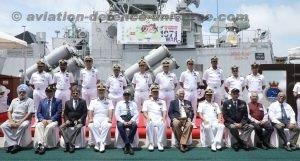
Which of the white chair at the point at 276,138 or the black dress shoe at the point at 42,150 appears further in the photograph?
the white chair at the point at 276,138

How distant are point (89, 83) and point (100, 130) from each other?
156 cm

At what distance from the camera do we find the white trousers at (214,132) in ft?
26.2

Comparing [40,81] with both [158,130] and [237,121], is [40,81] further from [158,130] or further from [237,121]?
[237,121]

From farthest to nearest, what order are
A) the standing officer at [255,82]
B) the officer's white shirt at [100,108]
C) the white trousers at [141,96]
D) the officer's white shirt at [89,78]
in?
1. the standing officer at [255,82]
2. the white trousers at [141,96]
3. the officer's white shirt at [89,78]
4. the officer's white shirt at [100,108]

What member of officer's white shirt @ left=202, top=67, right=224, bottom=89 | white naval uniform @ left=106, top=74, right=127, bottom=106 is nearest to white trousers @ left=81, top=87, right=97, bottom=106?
white naval uniform @ left=106, top=74, right=127, bottom=106

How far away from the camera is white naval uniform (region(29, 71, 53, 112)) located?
29.8 feet

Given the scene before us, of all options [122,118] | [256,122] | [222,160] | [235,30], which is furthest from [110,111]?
[235,30]

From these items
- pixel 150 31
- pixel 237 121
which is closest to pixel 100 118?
pixel 237 121

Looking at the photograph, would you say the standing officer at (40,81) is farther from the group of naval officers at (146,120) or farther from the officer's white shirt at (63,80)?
the group of naval officers at (146,120)

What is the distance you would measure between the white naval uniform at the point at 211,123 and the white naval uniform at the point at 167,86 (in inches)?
40.3

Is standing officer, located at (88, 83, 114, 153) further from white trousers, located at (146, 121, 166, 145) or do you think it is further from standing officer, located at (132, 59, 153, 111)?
standing officer, located at (132, 59, 153, 111)

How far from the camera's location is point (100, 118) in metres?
8.18

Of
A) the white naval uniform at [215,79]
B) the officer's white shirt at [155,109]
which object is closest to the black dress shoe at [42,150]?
the officer's white shirt at [155,109]

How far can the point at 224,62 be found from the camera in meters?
21.3
